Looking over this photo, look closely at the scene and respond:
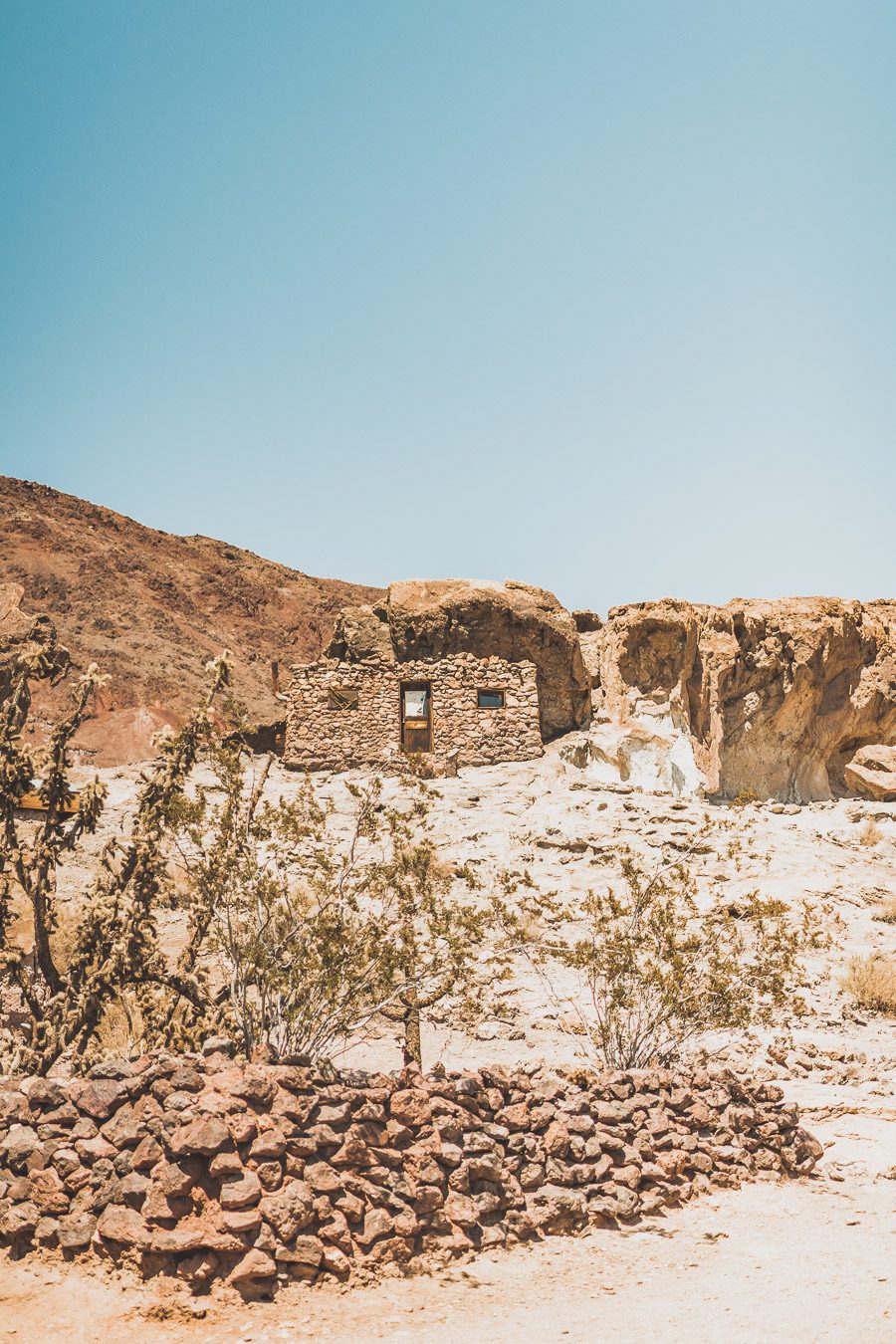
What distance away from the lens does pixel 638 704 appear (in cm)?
2225

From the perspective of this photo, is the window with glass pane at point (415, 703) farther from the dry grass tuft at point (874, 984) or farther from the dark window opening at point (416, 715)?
the dry grass tuft at point (874, 984)

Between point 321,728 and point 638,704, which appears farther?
point 638,704

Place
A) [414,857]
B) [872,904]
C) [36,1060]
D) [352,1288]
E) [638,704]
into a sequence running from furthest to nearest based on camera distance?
[638,704] < [872,904] < [414,857] < [36,1060] < [352,1288]

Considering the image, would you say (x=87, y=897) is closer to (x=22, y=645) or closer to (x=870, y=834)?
(x=22, y=645)

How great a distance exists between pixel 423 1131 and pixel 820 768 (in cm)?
1973

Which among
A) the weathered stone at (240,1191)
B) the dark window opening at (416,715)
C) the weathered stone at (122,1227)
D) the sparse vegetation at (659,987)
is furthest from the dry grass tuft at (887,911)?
the weathered stone at (122,1227)

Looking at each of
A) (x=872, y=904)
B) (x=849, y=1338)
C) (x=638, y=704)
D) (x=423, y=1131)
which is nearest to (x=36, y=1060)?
(x=423, y=1131)

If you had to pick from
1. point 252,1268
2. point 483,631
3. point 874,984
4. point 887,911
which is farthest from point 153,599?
point 252,1268

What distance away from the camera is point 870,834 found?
17594mm

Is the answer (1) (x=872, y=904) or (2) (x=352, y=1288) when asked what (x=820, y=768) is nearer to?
(1) (x=872, y=904)

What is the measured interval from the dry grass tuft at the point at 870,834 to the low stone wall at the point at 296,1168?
11600 millimetres

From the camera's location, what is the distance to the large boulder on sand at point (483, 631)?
20969 millimetres

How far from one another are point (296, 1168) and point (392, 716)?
44.5 feet

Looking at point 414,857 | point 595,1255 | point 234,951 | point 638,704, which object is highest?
point 638,704
